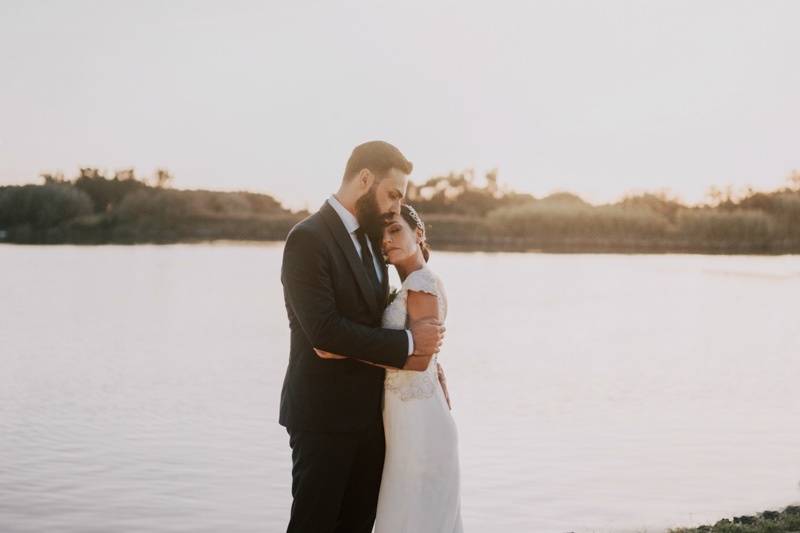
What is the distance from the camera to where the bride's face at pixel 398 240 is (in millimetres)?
3820

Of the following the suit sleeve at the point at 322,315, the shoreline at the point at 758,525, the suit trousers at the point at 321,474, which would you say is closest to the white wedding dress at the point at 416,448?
the suit trousers at the point at 321,474

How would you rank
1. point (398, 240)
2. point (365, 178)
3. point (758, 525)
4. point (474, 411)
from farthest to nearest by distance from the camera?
point (474, 411) < point (758, 525) < point (398, 240) < point (365, 178)

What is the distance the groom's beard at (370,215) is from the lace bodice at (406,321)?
21cm

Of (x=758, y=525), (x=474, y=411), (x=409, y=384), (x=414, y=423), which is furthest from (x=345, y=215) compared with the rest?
(x=474, y=411)

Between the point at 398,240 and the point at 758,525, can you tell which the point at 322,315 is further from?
the point at 758,525

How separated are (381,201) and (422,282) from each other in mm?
326

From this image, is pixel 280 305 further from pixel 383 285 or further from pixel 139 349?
pixel 383 285

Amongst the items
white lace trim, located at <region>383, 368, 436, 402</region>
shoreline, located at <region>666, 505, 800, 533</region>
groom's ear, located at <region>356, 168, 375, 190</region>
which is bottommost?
shoreline, located at <region>666, 505, 800, 533</region>

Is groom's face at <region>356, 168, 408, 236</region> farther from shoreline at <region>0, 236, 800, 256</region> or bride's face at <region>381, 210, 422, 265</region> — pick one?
shoreline at <region>0, 236, 800, 256</region>

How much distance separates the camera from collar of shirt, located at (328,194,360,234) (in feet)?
12.5

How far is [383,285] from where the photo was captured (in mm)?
3939

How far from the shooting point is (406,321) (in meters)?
3.87

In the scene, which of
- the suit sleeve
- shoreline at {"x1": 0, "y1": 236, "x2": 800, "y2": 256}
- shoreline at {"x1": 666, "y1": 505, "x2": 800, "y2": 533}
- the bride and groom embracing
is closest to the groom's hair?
the bride and groom embracing

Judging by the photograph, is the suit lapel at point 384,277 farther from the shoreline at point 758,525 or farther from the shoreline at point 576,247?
the shoreline at point 576,247
